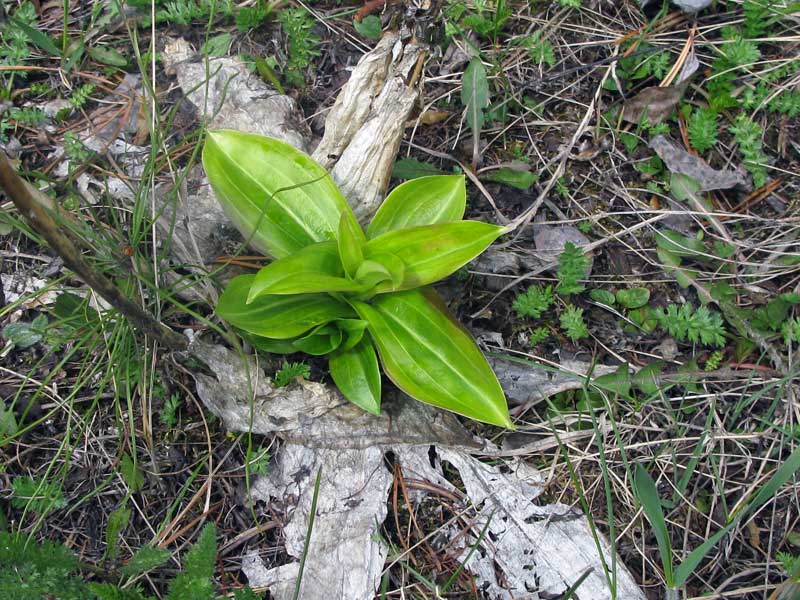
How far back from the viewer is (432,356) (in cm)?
206

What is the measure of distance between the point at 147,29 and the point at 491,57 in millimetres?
1518

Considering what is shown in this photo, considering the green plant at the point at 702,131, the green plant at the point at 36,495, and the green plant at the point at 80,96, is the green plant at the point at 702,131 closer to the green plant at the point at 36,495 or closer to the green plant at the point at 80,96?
the green plant at the point at 80,96

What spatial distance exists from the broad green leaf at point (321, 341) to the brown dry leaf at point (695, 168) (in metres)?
1.56

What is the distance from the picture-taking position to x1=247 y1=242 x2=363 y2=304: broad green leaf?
185 cm

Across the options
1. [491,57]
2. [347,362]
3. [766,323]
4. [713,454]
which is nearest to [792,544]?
[713,454]

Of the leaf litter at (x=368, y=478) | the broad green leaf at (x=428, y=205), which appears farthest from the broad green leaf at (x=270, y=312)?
the broad green leaf at (x=428, y=205)

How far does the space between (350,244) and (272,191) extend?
0.37 meters

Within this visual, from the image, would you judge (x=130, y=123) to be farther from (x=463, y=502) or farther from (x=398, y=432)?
(x=463, y=502)

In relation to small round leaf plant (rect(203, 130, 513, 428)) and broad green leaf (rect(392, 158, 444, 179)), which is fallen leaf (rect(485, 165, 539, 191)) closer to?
broad green leaf (rect(392, 158, 444, 179))

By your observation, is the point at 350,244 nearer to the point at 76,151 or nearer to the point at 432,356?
the point at 432,356

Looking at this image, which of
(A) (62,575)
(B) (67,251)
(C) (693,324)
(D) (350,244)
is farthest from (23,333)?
(C) (693,324)

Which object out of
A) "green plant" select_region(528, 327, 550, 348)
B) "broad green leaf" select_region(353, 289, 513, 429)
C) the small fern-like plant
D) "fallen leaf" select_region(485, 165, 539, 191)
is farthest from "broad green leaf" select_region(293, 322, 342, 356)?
the small fern-like plant

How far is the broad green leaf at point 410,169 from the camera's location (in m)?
2.52

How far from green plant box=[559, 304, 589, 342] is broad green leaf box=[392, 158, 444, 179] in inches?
29.7
